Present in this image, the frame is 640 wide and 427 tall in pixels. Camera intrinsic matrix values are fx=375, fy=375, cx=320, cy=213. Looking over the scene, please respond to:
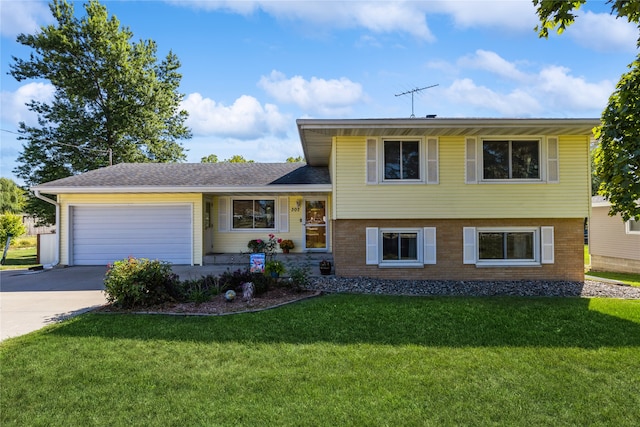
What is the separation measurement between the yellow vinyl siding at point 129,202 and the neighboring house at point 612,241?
15679mm

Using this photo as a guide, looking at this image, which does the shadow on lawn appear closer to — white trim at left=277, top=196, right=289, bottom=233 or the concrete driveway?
the concrete driveway

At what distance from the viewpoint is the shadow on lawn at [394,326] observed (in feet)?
17.4

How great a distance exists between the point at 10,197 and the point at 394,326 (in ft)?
207

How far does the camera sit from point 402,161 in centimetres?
1027

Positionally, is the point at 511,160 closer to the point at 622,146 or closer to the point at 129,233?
the point at 622,146

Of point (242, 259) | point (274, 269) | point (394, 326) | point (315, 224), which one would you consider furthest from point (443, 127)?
point (242, 259)

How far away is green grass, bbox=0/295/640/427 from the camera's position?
11.1 ft

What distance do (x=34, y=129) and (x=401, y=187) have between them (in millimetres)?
25296

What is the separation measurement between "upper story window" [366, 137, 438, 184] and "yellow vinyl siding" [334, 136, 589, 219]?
163 mm

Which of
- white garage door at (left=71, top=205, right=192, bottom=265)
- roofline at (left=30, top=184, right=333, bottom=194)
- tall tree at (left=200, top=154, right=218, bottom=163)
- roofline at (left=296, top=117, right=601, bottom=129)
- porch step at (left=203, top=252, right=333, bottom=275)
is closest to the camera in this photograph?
roofline at (left=296, top=117, right=601, bottom=129)

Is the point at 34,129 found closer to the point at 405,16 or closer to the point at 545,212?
the point at 405,16

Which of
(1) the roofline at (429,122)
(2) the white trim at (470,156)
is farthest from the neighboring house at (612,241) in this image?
(2) the white trim at (470,156)

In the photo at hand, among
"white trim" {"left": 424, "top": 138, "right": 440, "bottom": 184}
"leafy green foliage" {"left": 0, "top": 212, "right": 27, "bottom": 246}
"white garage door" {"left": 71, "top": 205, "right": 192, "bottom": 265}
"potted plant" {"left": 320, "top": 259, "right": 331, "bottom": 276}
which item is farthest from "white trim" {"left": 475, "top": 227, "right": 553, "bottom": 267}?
"leafy green foliage" {"left": 0, "top": 212, "right": 27, "bottom": 246}

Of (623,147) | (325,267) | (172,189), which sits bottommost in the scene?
(325,267)
